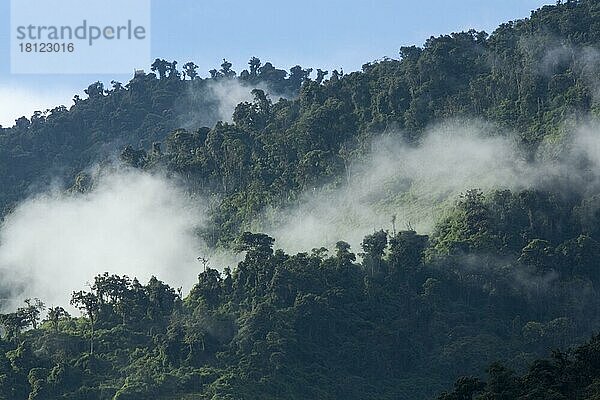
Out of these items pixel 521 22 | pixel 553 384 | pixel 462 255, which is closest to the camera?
pixel 553 384

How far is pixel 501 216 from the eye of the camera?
106000mm

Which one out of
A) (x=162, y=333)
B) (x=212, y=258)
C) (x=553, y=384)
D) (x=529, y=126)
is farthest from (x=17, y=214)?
(x=553, y=384)

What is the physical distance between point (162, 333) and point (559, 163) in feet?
118

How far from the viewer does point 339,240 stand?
113125 millimetres

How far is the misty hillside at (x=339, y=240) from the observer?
94000 mm

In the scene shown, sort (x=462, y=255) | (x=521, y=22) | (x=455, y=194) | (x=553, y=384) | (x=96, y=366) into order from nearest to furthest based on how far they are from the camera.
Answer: (x=553, y=384) → (x=96, y=366) → (x=462, y=255) → (x=455, y=194) → (x=521, y=22)

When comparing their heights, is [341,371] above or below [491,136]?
below

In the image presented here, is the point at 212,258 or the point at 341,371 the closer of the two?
the point at 341,371

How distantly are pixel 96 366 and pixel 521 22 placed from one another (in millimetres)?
60968

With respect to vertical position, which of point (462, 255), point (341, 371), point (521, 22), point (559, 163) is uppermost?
point (521, 22)

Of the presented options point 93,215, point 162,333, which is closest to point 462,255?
point 162,333

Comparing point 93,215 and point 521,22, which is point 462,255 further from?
point 93,215

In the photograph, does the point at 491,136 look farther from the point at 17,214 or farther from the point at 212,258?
the point at 17,214

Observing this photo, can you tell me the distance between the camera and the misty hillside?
94.0m
